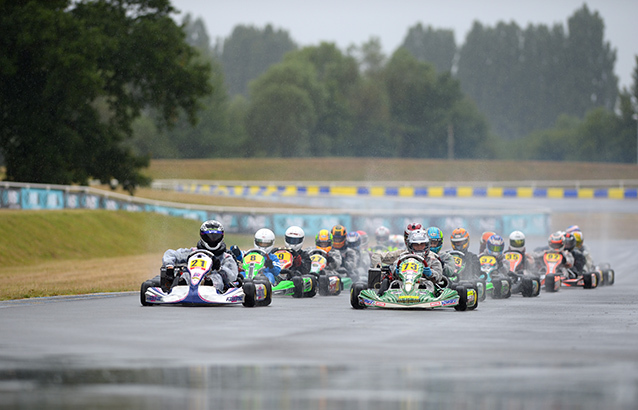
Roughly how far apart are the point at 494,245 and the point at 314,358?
1429 centimetres

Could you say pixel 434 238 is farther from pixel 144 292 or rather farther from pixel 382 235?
pixel 382 235

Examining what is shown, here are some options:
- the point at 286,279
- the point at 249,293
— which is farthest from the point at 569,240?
the point at 249,293

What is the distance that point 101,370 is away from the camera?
10.1 meters

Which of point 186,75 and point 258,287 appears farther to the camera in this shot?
point 186,75

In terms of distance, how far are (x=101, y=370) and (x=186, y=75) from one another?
36132mm

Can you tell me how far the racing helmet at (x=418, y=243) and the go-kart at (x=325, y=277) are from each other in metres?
4.10

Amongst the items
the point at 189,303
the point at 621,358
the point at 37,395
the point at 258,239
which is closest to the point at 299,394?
the point at 37,395

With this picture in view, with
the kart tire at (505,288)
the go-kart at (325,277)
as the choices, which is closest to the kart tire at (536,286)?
the kart tire at (505,288)

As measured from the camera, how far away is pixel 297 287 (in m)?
21.8

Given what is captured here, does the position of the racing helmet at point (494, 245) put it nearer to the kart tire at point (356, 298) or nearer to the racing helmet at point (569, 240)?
the racing helmet at point (569, 240)

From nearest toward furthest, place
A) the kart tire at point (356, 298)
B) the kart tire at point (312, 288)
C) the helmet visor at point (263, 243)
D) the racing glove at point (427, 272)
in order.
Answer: the racing glove at point (427, 272) → the kart tire at point (356, 298) → the kart tire at point (312, 288) → the helmet visor at point (263, 243)

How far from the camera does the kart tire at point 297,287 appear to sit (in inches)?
855

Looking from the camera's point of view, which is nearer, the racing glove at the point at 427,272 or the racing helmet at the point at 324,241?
the racing glove at the point at 427,272

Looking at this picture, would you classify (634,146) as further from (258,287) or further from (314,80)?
(258,287)
